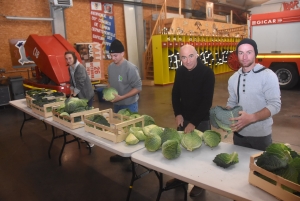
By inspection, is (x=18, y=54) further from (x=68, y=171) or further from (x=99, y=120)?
(x=99, y=120)

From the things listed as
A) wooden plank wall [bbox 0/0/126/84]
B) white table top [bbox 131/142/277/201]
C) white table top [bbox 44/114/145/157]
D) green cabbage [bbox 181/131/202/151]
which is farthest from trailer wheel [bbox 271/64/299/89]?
white table top [bbox 44/114/145/157]

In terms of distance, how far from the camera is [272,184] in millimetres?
1323

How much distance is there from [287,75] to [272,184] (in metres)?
8.26

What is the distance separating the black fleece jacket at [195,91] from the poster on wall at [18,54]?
6.90 metres

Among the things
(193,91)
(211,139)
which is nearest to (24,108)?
(193,91)

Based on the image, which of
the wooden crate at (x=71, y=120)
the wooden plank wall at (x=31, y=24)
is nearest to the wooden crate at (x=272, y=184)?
the wooden crate at (x=71, y=120)

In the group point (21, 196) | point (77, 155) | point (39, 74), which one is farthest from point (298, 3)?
point (21, 196)

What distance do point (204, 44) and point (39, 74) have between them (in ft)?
25.9

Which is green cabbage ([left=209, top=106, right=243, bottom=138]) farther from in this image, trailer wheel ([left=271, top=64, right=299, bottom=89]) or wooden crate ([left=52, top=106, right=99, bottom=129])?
trailer wheel ([left=271, top=64, right=299, bottom=89])

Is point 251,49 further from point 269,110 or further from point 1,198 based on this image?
point 1,198

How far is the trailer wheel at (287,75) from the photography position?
8.25m

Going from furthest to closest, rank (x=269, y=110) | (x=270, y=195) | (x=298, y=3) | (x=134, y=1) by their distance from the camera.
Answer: (x=298, y=3) → (x=134, y=1) → (x=269, y=110) → (x=270, y=195)

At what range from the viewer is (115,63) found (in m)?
3.23

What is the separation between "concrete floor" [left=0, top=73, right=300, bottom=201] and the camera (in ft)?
9.47
